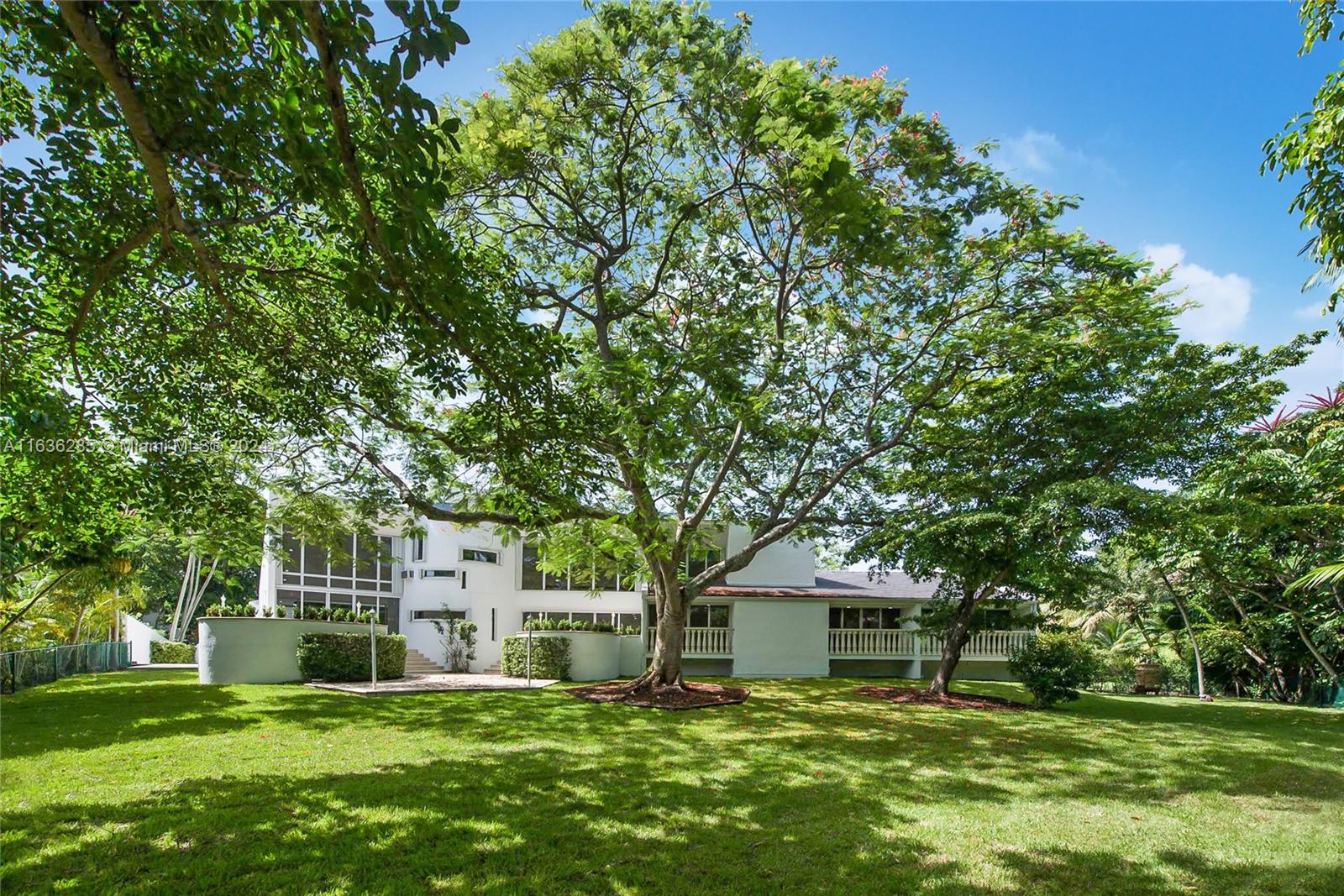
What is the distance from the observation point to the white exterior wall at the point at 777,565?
26344 mm

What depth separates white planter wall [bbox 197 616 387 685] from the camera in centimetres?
1823

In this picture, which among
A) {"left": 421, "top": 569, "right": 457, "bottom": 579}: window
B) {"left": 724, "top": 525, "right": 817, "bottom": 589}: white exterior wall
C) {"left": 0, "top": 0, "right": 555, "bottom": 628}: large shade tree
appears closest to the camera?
{"left": 0, "top": 0, "right": 555, "bottom": 628}: large shade tree

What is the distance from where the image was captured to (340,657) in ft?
65.0

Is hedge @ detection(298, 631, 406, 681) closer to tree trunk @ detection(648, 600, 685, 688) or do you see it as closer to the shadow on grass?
the shadow on grass

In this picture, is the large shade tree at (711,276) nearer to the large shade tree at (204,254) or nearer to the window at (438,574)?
the large shade tree at (204,254)

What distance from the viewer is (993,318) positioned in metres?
13.9

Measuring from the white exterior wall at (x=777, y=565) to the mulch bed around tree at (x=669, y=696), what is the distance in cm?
835

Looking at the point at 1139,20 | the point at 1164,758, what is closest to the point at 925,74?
the point at 1139,20

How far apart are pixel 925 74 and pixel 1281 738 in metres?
12.6

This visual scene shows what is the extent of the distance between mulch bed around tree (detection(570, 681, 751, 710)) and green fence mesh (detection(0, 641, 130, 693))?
40.8 feet

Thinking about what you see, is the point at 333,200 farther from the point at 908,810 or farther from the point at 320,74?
the point at 908,810

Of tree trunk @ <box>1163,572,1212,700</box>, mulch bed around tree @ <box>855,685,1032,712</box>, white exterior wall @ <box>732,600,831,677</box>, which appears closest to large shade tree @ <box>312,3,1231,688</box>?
mulch bed around tree @ <box>855,685,1032,712</box>

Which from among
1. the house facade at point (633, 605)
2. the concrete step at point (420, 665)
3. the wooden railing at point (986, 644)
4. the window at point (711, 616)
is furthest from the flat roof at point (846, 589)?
the concrete step at point (420, 665)

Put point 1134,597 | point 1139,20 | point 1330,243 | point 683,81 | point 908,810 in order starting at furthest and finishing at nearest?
point 1134,597 < point 683,81 < point 1139,20 < point 908,810 < point 1330,243
